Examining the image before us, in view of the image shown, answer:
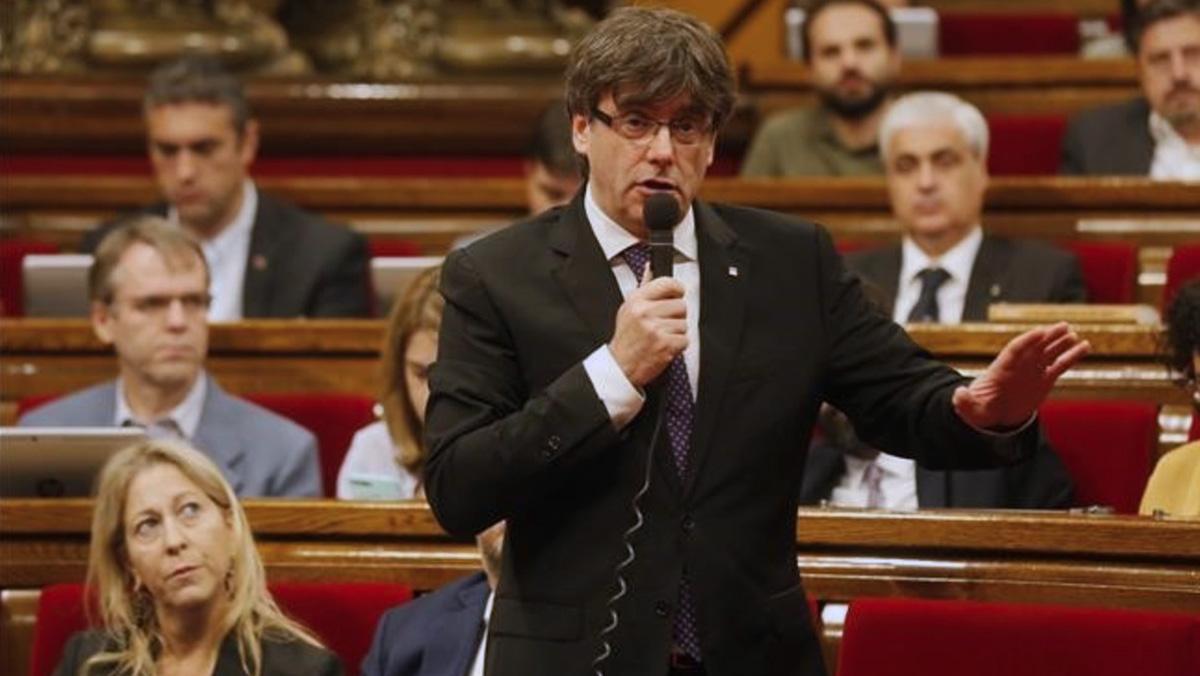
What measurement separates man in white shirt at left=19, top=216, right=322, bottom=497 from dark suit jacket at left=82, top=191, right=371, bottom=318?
1.40 feet

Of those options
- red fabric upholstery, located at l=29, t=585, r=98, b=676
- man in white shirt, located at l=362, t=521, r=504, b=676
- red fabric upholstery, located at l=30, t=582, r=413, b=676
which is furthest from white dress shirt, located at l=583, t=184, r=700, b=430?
red fabric upholstery, located at l=29, t=585, r=98, b=676

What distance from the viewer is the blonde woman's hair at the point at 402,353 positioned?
7.79 ft

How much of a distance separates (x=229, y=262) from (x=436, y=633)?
131 cm

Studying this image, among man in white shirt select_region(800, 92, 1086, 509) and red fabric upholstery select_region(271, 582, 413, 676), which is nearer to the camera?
red fabric upholstery select_region(271, 582, 413, 676)

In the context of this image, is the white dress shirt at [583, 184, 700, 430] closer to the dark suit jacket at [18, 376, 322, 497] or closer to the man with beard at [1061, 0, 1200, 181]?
the dark suit jacket at [18, 376, 322, 497]

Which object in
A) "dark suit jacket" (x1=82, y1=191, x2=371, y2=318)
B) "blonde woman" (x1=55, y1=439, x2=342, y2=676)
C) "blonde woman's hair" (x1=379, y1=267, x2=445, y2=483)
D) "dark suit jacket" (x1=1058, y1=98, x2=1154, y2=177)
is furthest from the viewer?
"dark suit jacket" (x1=1058, y1=98, x2=1154, y2=177)

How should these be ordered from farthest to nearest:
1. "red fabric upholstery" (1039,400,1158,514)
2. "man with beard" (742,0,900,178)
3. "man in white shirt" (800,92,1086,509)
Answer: "man with beard" (742,0,900,178) → "man in white shirt" (800,92,1086,509) → "red fabric upholstery" (1039,400,1158,514)

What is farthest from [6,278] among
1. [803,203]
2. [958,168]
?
[958,168]

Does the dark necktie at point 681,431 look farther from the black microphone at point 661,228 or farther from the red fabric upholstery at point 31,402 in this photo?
the red fabric upholstery at point 31,402

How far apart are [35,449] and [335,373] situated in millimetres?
536

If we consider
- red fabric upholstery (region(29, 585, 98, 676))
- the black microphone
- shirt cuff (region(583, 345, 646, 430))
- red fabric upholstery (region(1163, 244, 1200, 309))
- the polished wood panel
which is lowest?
red fabric upholstery (region(29, 585, 98, 676))

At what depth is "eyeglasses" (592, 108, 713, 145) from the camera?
1.38 m

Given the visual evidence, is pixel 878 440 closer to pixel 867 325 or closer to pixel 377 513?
pixel 867 325

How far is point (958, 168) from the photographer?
2.84m
